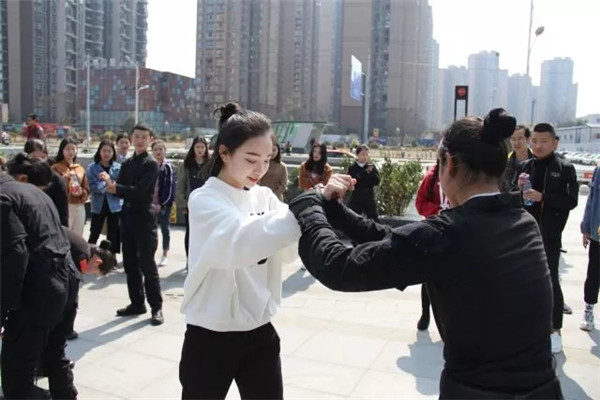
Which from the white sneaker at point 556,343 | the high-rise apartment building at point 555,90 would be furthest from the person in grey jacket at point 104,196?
the high-rise apartment building at point 555,90

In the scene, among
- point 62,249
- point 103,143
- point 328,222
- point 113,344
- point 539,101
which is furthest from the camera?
point 539,101

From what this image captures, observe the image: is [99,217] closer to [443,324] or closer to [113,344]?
[113,344]

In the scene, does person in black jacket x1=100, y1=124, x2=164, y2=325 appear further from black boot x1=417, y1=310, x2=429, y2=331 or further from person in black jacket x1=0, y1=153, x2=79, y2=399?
black boot x1=417, y1=310, x2=429, y2=331

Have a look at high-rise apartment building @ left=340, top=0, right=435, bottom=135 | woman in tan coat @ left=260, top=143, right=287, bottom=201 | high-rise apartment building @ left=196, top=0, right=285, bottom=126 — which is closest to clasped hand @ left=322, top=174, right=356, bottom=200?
woman in tan coat @ left=260, top=143, right=287, bottom=201

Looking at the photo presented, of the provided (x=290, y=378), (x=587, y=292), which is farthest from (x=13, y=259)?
(x=587, y=292)

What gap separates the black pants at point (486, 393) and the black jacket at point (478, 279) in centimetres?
1

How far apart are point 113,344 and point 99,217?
300 cm

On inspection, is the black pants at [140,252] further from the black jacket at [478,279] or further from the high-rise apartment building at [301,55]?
the high-rise apartment building at [301,55]

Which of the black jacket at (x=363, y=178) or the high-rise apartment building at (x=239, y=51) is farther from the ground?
the high-rise apartment building at (x=239, y=51)

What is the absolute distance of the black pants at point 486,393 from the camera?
139cm

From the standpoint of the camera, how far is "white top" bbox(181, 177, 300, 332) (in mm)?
1717

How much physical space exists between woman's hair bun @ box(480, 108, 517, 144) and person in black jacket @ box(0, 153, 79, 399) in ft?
6.91

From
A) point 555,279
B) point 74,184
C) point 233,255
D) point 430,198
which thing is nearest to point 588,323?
point 555,279

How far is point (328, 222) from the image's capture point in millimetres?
1667
